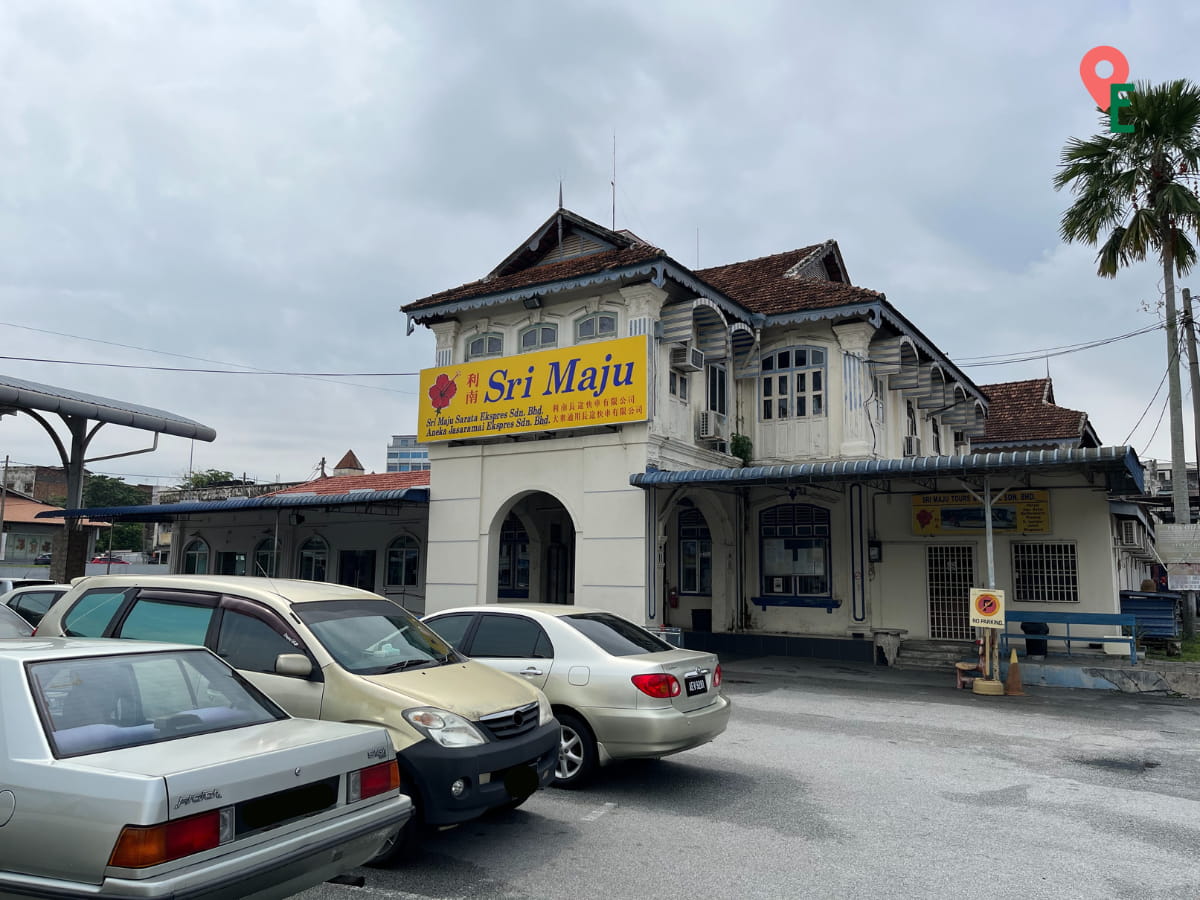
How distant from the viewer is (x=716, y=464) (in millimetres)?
18953

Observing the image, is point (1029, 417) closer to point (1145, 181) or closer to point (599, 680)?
point (1145, 181)

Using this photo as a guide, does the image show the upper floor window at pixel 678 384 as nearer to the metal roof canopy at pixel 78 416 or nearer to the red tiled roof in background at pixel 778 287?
the red tiled roof in background at pixel 778 287

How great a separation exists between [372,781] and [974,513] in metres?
15.8

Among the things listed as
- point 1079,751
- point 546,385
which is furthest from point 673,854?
point 546,385

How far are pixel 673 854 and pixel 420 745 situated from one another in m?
1.86

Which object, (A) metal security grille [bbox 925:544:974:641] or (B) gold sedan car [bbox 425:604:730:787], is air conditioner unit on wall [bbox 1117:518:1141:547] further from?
(B) gold sedan car [bbox 425:604:730:787]

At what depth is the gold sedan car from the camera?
687 centimetres

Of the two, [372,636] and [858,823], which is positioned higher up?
[372,636]

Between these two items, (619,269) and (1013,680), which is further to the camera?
(619,269)

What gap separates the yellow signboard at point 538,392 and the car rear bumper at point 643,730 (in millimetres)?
9524

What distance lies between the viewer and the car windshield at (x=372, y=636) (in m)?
5.80

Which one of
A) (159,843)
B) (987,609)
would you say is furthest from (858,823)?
(987,609)

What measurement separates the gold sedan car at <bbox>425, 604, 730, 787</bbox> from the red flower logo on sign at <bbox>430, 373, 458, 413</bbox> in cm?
1147

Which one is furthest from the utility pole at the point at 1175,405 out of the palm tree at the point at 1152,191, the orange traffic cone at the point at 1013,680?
the orange traffic cone at the point at 1013,680
